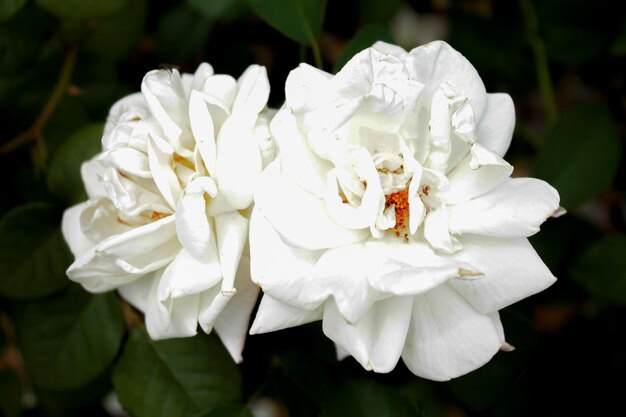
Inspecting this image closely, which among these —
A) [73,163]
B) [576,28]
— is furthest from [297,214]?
[576,28]

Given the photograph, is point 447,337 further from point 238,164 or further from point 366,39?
point 366,39

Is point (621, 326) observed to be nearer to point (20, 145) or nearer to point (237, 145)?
point (237, 145)

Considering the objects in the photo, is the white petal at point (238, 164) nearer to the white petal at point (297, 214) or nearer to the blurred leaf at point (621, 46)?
the white petal at point (297, 214)

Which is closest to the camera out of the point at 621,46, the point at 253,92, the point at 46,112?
the point at 253,92

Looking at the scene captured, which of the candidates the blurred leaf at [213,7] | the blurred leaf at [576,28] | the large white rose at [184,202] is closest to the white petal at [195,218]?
the large white rose at [184,202]

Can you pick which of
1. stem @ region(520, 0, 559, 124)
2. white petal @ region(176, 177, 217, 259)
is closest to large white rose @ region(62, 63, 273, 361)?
white petal @ region(176, 177, 217, 259)
